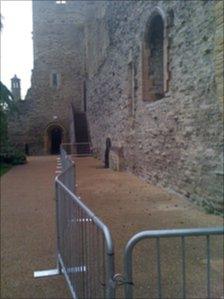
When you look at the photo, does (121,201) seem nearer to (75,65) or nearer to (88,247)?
(88,247)

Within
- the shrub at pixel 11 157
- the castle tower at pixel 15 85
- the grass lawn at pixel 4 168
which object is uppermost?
the castle tower at pixel 15 85

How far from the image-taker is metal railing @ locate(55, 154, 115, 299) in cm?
265

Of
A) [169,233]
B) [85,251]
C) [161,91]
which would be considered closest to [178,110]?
[161,91]

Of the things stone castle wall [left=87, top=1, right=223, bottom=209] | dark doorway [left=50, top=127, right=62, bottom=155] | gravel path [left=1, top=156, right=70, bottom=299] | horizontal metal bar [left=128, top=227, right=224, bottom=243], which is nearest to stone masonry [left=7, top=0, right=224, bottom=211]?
stone castle wall [left=87, top=1, right=223, bottom=209]

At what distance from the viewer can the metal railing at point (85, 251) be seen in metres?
2.65

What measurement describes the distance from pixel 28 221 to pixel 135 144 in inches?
272

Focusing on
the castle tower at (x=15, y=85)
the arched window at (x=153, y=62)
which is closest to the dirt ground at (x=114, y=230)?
the arched window at (x=153, y=62)

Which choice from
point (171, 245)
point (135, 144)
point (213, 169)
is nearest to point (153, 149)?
point (135, 144)

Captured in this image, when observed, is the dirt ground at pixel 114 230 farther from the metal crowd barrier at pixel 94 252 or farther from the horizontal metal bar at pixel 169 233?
the horizontal metal bar at pixel 169 233

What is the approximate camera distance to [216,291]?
4.50 metres

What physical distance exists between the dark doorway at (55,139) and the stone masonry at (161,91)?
5.13m

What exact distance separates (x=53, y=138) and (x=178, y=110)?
77.3ft

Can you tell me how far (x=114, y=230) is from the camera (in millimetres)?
7113

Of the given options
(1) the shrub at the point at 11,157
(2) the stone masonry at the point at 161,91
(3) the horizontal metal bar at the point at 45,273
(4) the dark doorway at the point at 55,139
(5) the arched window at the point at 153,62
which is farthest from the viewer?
(4) the dark doorway at the point at 55,139
